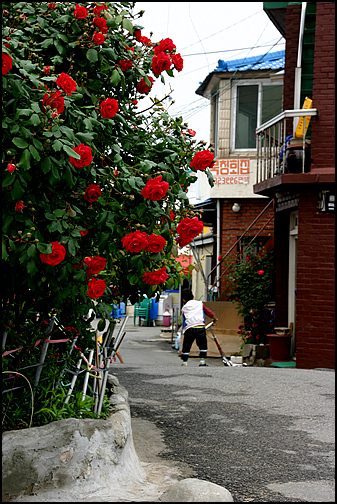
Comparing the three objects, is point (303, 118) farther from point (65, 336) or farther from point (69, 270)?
point (69, 270)

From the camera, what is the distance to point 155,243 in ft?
12.3

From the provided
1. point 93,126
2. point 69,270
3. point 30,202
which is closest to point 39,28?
point 93,126

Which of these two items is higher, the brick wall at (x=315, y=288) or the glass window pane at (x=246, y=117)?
the glass window pane at (x=246, y=117)

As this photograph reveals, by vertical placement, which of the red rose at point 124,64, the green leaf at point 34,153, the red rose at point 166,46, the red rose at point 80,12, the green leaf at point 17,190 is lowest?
the green leaf at point 17,190

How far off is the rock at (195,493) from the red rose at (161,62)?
2869 millimetres

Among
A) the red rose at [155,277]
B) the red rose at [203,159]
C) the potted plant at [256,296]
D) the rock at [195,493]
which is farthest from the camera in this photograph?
the potted plant at [256,296]

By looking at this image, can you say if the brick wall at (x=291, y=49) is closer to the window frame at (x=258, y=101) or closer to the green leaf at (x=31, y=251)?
the window frame at (x=258, y=101)

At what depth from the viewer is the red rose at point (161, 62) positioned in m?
4.36

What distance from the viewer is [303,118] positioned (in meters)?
11.4

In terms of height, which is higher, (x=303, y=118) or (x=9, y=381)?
(x=303, y=118)

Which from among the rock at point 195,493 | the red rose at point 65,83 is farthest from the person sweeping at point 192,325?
the red rose at point 65,83

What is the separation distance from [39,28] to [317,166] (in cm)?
789

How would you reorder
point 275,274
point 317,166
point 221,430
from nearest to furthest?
point 221,430, point 317,166, point 275,274

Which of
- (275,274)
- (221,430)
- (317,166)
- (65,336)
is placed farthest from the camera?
(275,274)
